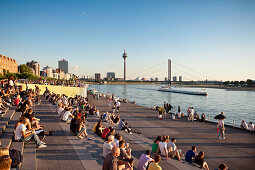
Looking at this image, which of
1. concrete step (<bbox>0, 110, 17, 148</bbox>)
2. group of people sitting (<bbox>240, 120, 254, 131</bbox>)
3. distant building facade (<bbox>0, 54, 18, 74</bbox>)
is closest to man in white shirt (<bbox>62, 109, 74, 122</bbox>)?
concrete step (<bbox>0, 110, 17, 148</bbox>)

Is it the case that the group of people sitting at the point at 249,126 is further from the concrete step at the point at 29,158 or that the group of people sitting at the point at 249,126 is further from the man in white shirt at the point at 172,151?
the concrete step at the point at 29,158

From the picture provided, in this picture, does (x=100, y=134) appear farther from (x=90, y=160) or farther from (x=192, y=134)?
(x=192, y=134)

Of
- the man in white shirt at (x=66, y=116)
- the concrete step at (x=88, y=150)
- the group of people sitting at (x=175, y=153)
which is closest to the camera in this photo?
the concrete step at (x=88, y=150)

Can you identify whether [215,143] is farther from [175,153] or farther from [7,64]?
[7,64]

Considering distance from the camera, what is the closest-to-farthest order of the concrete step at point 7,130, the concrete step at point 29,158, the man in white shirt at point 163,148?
1. the concrete step at point 29,158
2. the concrete step at point 7,130
3. the man in white shirt at point 163,148

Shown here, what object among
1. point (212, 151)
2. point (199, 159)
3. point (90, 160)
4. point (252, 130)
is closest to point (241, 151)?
point (212, 151)

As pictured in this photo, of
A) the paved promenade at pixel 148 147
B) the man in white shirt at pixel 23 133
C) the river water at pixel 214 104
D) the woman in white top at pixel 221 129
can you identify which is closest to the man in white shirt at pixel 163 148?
the paved promenade at pixel 148 147

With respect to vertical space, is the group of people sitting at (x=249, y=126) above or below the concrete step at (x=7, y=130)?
below

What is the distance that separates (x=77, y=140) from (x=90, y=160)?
2.02 m

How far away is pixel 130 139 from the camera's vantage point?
9570mm

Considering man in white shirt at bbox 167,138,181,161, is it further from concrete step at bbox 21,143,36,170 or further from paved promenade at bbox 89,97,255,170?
concrete step at bbox 21,143,36,170

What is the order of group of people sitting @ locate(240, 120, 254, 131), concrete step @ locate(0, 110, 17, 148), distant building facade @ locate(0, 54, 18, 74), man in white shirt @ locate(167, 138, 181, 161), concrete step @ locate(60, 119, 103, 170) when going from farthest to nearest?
distant building facade @ locate(0, 54, 18, 74), group of people sitting @ locate(240, 120, 254, 131), man in white shirt @ locate(167, 138, 181, 161), concrete step @ locate(0, 110, 17, 148), concrete step @ locate(60, 119, 103, 170)

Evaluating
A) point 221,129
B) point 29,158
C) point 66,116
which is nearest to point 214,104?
point 221,129

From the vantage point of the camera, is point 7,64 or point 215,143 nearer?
point 215,143
